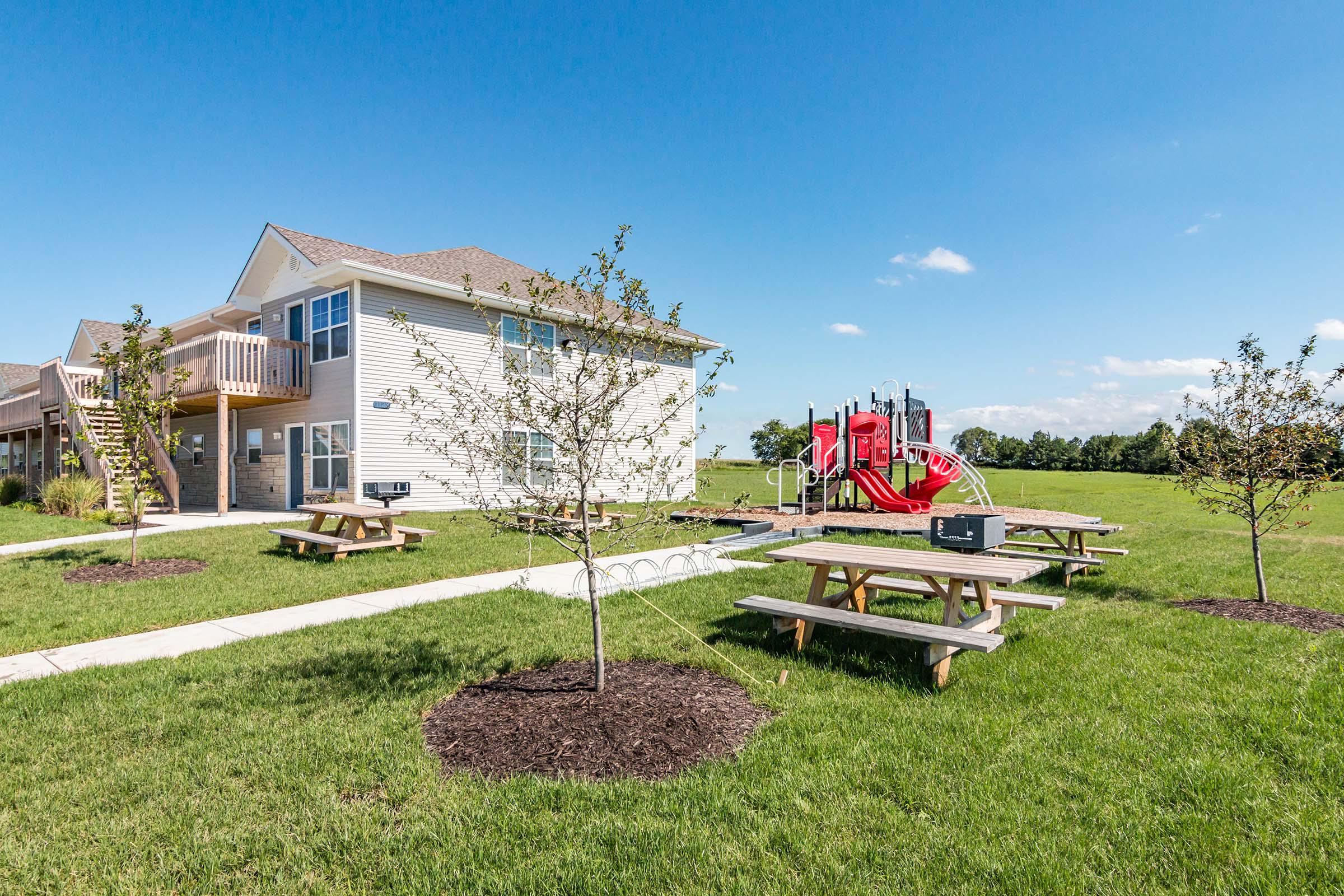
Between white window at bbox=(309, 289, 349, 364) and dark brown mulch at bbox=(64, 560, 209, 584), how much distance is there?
8433 mm

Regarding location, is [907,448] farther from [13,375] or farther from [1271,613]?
[13,375]

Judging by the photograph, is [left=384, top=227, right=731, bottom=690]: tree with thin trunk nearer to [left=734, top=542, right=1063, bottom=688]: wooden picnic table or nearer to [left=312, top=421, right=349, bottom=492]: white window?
[left=734, top=542, right=1063, bottom=688]: wooden picnic table

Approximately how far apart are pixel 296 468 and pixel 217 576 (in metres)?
10.5

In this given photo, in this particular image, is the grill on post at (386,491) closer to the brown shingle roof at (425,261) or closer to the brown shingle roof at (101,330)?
the brown shingle roof at (425,261)

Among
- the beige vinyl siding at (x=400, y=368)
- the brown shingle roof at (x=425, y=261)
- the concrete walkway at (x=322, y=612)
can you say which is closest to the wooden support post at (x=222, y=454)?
the beige vinyl siding at (x=400, y=368)

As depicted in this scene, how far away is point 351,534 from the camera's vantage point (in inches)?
431

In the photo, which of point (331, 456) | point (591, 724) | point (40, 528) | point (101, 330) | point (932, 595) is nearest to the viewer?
point (591, 724)

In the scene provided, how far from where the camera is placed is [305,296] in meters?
18.0

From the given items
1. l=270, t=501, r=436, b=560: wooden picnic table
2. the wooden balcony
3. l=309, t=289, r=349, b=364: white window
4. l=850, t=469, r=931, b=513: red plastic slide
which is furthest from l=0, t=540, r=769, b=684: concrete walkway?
the wooden balcony

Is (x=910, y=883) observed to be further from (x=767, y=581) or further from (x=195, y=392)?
(x=195, y=392)

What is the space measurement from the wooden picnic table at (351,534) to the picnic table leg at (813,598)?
21.3 ft

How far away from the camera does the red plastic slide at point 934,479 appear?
16984 mm

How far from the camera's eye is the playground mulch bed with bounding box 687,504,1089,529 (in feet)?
42.8

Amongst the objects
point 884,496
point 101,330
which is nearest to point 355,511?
point 884,496
